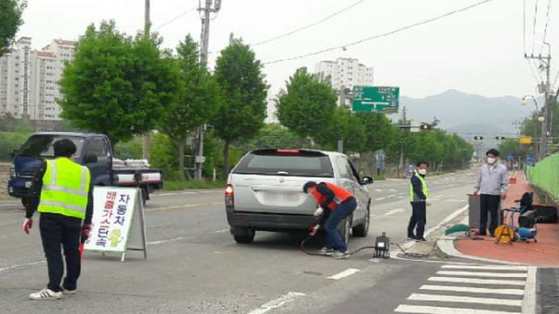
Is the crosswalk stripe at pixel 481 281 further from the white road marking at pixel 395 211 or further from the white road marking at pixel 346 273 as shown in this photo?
the white road marking at pixel 395 211

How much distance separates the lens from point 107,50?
1080 inches

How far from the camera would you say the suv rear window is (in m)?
12.1

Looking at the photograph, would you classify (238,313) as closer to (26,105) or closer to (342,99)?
(342,99)

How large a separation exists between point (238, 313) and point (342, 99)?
5491 cm

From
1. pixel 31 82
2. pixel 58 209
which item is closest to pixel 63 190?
pixel 58 209

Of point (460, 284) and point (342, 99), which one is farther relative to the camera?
point (342, 99)

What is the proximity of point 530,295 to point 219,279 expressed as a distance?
12.6 ft

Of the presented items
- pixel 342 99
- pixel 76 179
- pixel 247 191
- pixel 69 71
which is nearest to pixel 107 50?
pixel 69 71

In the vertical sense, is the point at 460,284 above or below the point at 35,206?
below

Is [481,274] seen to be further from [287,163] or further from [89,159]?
[89,159]

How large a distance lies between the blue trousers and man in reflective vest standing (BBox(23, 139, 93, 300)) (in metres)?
4.75

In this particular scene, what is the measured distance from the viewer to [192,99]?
115 ft

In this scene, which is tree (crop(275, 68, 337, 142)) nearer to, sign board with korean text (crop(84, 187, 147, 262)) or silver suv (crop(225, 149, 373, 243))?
silver suv (crop(225, 149, 373, 243))

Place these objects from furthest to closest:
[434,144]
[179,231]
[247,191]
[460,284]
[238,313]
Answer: [434,144] < [179,231] < [247,191] < [460,284] < [238,313]
